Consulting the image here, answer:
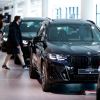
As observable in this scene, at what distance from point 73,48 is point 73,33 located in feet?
4.51

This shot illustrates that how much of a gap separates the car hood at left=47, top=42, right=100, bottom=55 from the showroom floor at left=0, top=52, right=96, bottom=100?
3.33ft

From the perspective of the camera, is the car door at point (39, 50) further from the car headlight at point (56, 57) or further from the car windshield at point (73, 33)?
the car headlight at point (56, 57)

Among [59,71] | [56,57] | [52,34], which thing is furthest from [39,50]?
[59,71]

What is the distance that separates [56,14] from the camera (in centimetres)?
Result: 4197

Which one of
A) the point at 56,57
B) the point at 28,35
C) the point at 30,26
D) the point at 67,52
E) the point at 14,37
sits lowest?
the point at 28,35

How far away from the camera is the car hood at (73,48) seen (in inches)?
495

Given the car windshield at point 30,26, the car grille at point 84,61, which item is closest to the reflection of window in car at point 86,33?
the car grille at point 84,61

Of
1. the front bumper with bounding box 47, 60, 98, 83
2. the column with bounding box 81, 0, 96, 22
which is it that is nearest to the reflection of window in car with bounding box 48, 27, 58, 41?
the front bumper with bounding box 47, 60, 98, 83

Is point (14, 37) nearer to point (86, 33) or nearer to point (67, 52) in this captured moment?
point (86, 33)

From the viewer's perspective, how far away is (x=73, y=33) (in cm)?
1415

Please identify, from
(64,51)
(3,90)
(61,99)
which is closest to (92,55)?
(64,51)

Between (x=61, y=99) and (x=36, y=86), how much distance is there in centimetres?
233

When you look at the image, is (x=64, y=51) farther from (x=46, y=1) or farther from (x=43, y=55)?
(x=46, y=1)

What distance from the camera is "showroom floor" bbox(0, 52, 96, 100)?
472 inches
